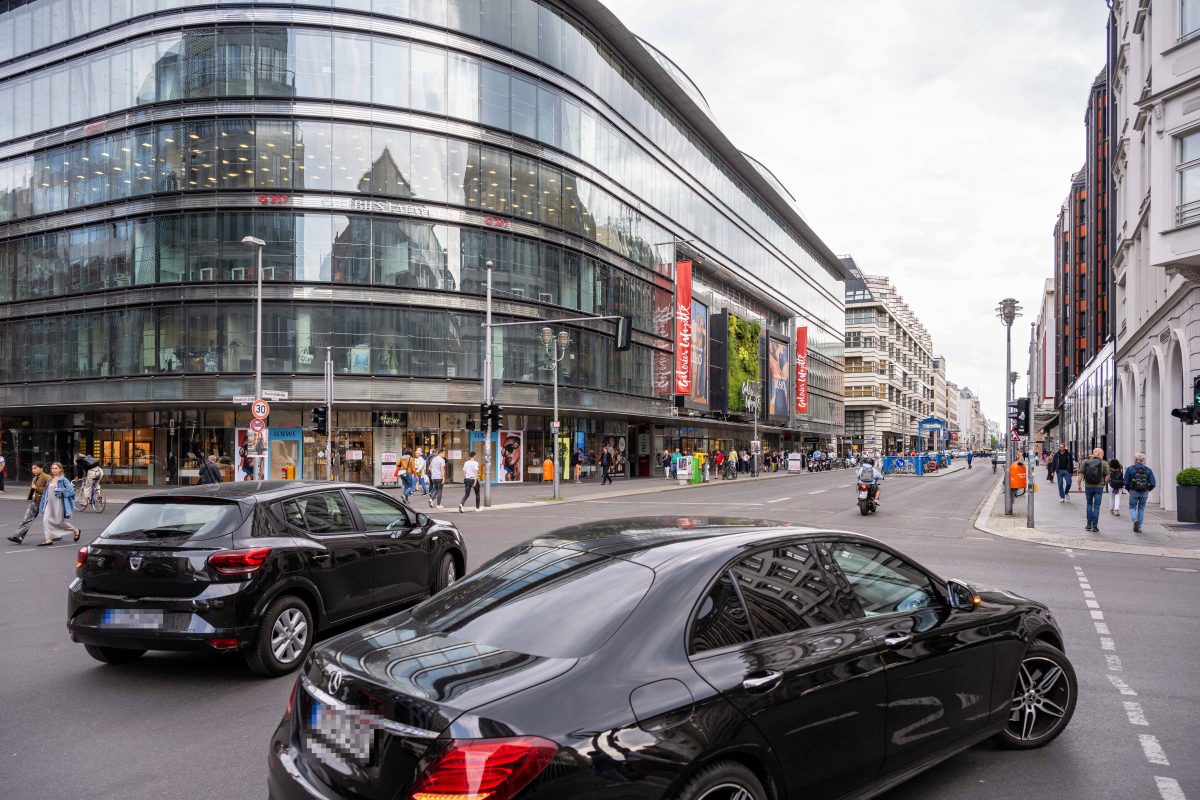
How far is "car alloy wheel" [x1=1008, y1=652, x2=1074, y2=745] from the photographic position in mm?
4707

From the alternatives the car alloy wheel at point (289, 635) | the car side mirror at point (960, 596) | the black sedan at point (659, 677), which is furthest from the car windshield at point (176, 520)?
the car side mirror at point (960, 596)

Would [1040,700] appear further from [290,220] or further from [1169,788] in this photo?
[290,220]

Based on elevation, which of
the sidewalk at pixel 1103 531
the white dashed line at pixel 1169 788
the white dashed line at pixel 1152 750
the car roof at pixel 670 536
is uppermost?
the car roof at pixel 670 536

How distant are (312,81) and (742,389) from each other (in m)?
41.1

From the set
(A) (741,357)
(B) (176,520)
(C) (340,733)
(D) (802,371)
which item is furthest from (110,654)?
(D) (802,371)

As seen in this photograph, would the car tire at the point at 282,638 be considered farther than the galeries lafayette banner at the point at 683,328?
No

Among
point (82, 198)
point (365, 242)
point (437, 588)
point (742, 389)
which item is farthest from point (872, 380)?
point (437, 588)

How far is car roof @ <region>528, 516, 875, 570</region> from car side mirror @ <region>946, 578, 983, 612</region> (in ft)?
1.78

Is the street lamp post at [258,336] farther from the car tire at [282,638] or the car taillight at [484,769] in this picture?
the car taillight at [484,769]

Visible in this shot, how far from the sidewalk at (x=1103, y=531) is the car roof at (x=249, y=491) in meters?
14.5

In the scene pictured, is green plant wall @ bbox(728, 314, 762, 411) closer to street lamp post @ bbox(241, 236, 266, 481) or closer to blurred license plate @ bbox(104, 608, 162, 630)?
street lamp post @ bbox(241, 236, 266, 481)

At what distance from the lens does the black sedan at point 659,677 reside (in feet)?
8.49

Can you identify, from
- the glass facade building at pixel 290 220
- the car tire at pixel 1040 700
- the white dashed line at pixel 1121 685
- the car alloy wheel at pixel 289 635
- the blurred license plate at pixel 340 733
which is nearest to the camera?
the blurred license plate at pixel 340 733

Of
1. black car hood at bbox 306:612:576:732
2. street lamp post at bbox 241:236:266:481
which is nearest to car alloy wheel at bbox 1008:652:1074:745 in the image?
black car hood at bbox 306:612:576:732
